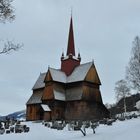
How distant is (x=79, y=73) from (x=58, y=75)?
160 inches

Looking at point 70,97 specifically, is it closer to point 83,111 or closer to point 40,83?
point 83,111

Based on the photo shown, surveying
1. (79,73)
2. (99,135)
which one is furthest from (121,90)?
(99,135)

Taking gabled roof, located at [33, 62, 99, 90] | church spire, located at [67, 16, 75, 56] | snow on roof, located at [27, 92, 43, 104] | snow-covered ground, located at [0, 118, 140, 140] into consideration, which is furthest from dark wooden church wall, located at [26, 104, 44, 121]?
snow-covered ground, located at [0, 118, 140, 140]

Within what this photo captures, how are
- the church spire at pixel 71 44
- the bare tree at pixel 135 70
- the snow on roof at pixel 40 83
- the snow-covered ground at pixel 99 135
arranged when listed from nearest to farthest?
1. the snow-covered ground at pixel 99 135
2. the bare tree at pixel 135 70
3. the church spire at pixel 71 44
4. the snow on roof at pixel 40 83

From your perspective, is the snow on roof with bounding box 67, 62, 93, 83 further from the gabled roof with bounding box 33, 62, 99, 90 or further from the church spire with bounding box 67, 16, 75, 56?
the church spire with bounding box 67, 16, 75, 56

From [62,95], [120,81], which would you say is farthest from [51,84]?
[120,81]

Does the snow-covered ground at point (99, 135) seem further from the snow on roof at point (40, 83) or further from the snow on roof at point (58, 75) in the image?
the snow on roof at point (40, 83)

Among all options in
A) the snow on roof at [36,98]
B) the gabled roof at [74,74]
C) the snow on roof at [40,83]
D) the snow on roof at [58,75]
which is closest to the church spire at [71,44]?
the gabled roof at [74,74]

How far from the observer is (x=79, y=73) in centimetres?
5062

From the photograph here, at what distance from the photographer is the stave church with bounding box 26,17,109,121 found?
153 feet

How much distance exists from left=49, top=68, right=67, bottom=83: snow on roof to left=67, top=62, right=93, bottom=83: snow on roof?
110 cm

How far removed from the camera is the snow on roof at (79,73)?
49.2 meters

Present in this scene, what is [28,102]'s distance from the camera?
179 ft

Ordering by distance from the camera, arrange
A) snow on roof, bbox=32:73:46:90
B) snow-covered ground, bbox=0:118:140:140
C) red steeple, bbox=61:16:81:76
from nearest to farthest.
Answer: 1. snow-covered ground, bbox=0:118:140:140
2. red steeple, bbox=61:16:81:76
3. snow on roof, bbox=32:73:46:90
